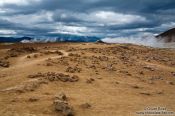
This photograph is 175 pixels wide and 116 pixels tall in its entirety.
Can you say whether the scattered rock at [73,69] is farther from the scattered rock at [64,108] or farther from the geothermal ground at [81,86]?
the scattered rock at [64,108]

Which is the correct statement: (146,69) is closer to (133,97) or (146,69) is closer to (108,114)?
(133,97)

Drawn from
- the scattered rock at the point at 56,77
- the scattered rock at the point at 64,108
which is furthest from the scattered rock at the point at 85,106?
the scattered rock at the point at 56,77

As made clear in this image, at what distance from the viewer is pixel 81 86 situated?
64.0ft

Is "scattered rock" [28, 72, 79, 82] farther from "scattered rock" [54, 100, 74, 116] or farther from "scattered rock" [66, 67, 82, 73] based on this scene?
"scattered rock" [54, 100, 74, 116]

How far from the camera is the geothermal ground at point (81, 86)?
1491cm

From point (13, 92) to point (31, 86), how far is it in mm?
1223

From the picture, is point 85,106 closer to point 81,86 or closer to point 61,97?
point 61,97

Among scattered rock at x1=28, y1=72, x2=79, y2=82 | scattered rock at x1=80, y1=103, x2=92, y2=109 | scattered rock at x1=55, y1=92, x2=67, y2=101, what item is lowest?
scattered rock at x1=80, y1=103, x2=92, y2=109

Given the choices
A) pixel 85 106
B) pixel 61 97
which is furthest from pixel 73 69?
pixel 85 106

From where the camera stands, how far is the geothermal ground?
48.9ft

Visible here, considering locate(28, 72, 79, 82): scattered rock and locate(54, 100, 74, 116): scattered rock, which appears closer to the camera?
locate(54, 100, 74, 116): scattered rock

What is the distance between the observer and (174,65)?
33406mm

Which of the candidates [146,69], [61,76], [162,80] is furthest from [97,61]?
[61,76]

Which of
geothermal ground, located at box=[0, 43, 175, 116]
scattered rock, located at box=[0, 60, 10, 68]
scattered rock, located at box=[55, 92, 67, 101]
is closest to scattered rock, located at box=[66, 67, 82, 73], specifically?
geothermal ground, located at box=[0, 43, 175, 116]
